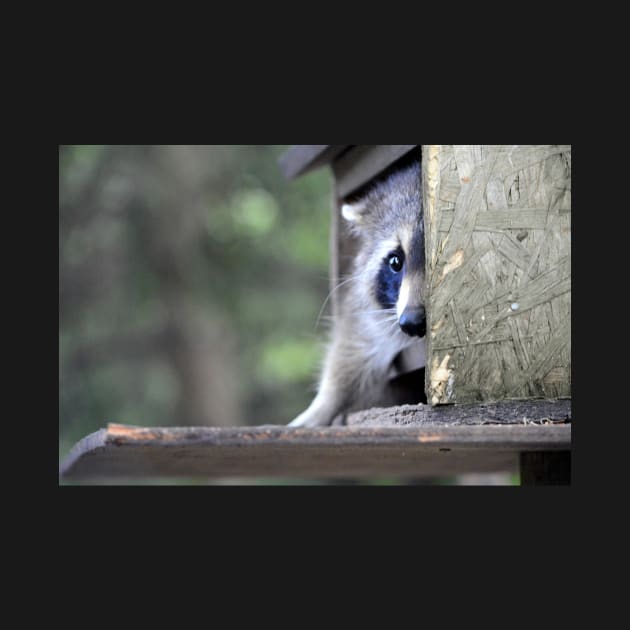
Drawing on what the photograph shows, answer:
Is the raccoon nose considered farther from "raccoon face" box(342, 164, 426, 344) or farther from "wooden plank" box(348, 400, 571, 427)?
"wooden plank" box(348, 400, 571, 427)

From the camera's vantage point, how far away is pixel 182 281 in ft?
34.2

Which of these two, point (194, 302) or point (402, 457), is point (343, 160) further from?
point (194, 302)

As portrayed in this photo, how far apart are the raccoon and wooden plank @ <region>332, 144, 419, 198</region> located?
6 cm

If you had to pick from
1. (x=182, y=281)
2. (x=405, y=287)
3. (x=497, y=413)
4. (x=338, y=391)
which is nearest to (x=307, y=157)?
(x=338, y=391)

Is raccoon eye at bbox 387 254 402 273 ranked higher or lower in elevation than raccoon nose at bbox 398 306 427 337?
higher

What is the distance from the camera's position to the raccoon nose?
3.40 m

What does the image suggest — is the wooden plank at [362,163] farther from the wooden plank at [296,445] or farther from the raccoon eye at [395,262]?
the wooden plank at [296,445]

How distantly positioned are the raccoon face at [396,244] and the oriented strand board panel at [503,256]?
0.46ft

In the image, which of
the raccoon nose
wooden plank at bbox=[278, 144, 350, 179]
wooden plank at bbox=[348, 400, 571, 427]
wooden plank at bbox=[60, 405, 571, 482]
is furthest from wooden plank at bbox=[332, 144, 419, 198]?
wooden plank at bbox=[60, 405, 571, 482]

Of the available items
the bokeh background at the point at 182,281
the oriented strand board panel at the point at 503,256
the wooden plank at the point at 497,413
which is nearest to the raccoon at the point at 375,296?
the oriented strand board panel at the point at 503,256

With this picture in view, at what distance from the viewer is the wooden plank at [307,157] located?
4.51 m

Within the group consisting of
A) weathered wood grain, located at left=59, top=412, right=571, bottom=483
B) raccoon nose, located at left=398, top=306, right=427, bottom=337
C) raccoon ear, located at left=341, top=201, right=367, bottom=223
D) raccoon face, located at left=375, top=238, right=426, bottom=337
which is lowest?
weathered wood grain, located at left=59, top=412, right=571, bottom=483

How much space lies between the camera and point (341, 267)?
4918mm

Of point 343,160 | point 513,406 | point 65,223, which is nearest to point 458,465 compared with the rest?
point 513,406
